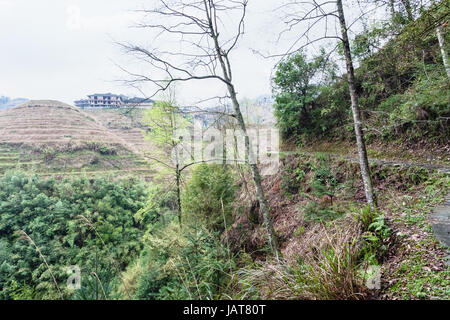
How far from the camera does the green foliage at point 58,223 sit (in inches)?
595

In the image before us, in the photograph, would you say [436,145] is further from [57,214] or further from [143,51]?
[57,214]

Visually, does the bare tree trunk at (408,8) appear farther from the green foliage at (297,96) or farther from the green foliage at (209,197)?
the green foliage at (209,197)

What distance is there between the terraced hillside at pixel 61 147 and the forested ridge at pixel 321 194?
22.6 metres

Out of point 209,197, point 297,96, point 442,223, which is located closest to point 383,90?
point 297,96

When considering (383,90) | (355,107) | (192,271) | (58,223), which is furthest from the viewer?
(58,223)

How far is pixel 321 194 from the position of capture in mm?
4961

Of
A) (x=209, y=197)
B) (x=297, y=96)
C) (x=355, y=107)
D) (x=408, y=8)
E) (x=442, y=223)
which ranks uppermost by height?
(x=297, y=96)

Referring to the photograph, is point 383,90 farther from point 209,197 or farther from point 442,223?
point 209,197

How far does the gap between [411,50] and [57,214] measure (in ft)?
95.2

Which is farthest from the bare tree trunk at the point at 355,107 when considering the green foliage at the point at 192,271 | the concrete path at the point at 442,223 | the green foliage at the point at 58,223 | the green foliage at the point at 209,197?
the green foliage at the point at 58,223

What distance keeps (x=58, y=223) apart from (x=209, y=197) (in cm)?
2134

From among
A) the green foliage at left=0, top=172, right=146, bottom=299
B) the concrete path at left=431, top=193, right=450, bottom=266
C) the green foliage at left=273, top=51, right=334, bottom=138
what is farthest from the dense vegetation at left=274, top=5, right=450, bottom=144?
the green foliage at left=0, top=172, right=146, bottom=299

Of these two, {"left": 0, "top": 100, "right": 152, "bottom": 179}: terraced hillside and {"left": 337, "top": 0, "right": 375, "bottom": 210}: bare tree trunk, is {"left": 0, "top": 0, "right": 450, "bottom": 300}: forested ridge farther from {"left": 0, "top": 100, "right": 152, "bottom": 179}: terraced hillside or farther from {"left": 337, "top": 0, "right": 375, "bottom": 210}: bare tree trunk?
{"left": 0, "top": 100, "right": 152, "bottom": 179}: terraced hillside

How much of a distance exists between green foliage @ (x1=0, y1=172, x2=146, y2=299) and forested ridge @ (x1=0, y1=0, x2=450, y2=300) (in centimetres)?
133
